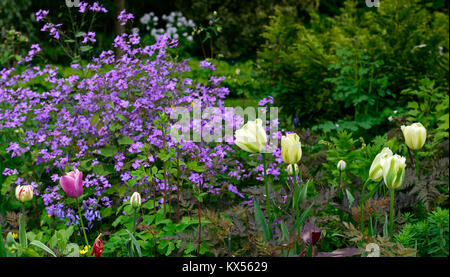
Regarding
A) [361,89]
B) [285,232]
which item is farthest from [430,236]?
[361,89]

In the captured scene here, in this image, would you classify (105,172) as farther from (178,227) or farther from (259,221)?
(259,221)

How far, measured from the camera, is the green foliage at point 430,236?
1530 millimetres

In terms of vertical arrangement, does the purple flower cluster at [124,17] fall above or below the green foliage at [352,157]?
above

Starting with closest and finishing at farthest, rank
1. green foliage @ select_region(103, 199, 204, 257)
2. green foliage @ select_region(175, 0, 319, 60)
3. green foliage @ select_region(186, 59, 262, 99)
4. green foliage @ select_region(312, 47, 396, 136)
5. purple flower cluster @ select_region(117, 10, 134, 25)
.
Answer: green foliage @ select_region(103, 199, 204, 257), purple flower cluster @ select_region(117, 10, 134, 25), green foliage @ select_region(312, 47, 396, 136), green foliage @ select_region(186, 59, 262, 99), green foliage @ select_region(175, 0, 319, 60)

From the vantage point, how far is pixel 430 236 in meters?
1.67

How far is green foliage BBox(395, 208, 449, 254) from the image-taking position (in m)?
1.53

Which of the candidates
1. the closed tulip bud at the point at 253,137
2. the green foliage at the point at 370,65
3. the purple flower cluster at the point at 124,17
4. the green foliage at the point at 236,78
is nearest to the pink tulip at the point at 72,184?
the closed tulip bud at the point at 253,137

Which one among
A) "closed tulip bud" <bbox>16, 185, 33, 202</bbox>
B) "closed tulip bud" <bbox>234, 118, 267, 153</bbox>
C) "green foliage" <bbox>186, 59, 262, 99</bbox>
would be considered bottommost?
"green foliage" <bbox>186, 59, 262, 99</bbox>

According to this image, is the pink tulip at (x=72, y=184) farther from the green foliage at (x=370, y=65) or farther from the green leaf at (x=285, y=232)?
the green foliage at (x=370, y=65)

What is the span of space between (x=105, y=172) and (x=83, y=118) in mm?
323

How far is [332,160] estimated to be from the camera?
6.89 feet

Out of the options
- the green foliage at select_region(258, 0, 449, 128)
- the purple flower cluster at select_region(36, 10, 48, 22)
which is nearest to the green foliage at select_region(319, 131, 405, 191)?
the green foliage at select_region(258, 0, 449, 128)

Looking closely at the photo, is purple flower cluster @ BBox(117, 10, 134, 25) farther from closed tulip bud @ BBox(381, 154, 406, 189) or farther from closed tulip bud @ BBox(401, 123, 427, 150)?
closed tulip bud @ BBox(381, 154, 406, 189)

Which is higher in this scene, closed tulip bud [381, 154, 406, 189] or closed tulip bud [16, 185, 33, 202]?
closed tulip bud [381, 154, 406, 189]
